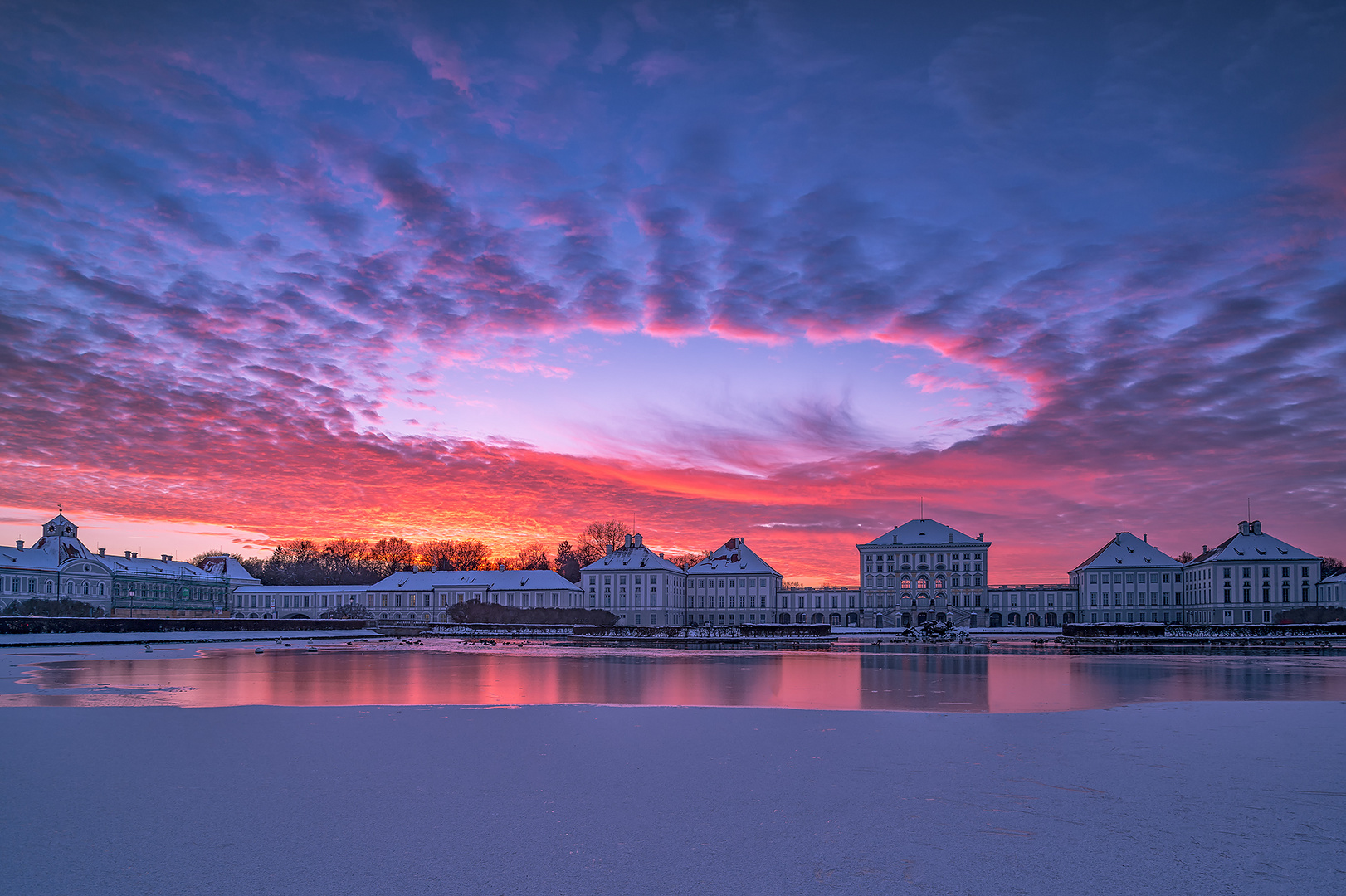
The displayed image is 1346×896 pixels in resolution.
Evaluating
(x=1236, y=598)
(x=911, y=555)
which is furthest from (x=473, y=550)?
(x=1236, y=598)

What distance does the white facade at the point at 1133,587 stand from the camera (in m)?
110

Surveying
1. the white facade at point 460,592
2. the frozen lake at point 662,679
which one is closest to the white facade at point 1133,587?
the white facade at point 460,592

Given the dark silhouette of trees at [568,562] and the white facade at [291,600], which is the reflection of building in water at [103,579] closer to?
the white facade at [291,600]

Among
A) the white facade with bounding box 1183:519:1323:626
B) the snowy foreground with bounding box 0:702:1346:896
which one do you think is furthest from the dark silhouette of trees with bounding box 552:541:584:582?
the snowy foreground with bounding box 0:702:1346:896

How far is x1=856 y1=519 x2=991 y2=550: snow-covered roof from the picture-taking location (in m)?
114

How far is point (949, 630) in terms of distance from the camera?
221 ft

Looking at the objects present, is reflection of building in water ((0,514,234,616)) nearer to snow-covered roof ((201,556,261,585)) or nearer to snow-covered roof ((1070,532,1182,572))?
snow-covered roof ((201,556,261,585))

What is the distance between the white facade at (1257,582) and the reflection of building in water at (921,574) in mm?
25027

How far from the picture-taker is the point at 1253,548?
339 ft

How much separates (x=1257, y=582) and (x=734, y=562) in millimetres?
60938

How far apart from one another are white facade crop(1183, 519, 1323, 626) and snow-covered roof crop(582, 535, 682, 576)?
62.8 metres

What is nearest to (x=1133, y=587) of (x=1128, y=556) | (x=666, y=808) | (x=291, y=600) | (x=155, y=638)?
(x=1128, y=556)

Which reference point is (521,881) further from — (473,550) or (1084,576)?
(473,550)

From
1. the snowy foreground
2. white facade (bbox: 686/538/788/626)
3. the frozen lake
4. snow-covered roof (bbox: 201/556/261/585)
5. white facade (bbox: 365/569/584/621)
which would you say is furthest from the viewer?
snow-covered roof (bbox: 201/556/261/585)
